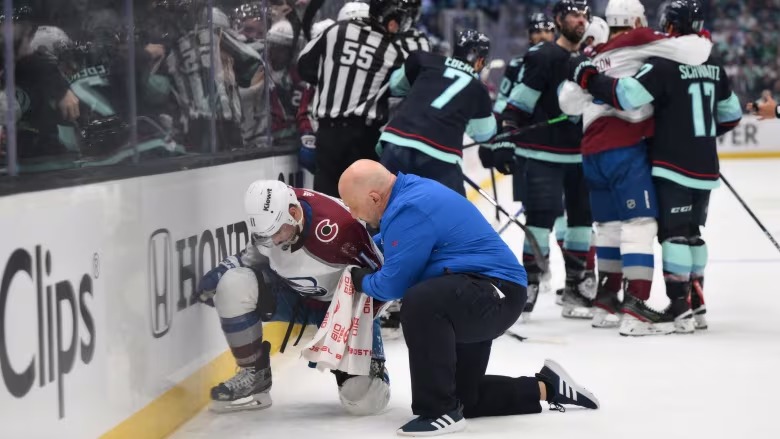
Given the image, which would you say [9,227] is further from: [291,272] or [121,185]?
[291,272]

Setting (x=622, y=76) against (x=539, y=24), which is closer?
(x=622, y=76)

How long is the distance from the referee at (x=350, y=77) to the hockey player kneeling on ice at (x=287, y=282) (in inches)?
60.9

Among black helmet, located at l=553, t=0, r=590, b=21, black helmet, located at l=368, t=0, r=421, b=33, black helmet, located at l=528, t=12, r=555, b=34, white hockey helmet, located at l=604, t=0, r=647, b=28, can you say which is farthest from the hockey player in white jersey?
black helmet, located at l=368, t=0, r=421, b=33

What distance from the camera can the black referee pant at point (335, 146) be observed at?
5301 mm

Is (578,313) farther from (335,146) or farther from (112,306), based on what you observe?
(112,306)

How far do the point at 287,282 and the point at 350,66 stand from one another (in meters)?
1.72

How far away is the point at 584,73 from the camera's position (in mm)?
5055

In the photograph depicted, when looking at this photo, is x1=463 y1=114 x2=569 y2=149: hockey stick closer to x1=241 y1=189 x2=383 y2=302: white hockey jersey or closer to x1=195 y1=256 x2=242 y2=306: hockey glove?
x1=241 y1=189 x2=383 y2=302: white hockey jersey

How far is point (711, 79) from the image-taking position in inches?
200

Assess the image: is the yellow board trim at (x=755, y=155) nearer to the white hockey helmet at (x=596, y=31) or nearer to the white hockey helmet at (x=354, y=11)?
the white hockey helmet at (x=596, y=31)

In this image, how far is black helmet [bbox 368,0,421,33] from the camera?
5.19 m

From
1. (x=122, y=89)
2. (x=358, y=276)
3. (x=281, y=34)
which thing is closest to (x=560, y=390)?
(x=358, y=276)

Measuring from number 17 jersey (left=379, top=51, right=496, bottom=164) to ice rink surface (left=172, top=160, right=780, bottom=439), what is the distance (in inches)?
33.0

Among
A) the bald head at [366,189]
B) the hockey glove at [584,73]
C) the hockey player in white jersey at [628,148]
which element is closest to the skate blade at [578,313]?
the hockey player in white jersey at [628,148]
